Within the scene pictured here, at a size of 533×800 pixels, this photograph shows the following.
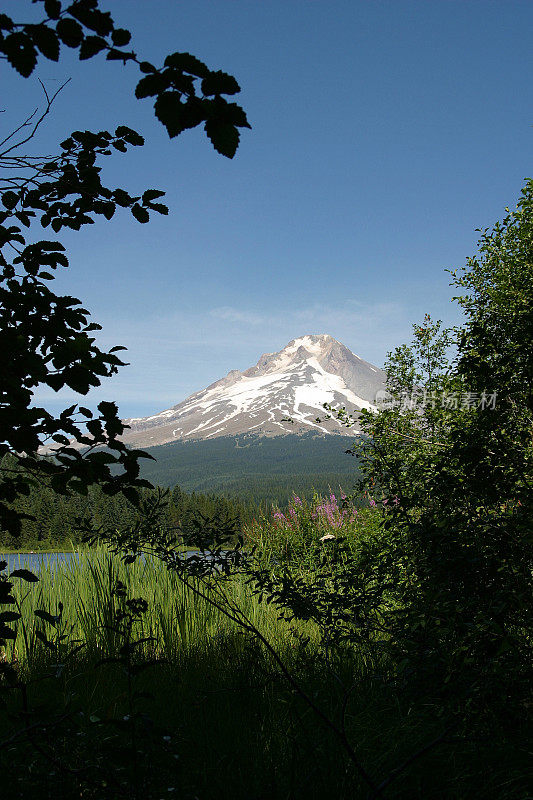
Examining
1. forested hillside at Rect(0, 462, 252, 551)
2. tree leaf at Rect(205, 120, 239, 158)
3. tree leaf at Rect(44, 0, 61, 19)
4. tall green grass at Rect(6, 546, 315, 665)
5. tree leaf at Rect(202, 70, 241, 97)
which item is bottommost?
tall green grass at Rect(6, 546, 315, 665)

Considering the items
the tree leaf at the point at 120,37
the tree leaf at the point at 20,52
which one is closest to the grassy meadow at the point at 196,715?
the tree leaf at the point at 20,52

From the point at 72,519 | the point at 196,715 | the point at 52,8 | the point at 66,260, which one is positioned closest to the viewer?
the point at 52,8

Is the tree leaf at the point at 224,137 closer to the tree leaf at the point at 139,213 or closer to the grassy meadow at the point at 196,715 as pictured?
the tree leaf at the point at 139,213

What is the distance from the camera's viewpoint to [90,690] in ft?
12.8

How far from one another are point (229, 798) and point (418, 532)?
1.74 metres

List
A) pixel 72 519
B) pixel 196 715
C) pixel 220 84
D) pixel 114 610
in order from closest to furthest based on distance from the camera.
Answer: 1. pixel 220 84
2. pixel 196 715
3. pixel 72 519
4. pixel 114 610

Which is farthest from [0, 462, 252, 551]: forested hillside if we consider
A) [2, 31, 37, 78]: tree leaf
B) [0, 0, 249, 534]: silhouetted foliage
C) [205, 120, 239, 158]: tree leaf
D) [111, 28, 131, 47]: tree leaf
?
[111, 28, 131, 47]: tree leaf

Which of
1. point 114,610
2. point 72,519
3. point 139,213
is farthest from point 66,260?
point 114,610

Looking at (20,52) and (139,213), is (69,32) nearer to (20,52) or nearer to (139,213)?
(20,52)

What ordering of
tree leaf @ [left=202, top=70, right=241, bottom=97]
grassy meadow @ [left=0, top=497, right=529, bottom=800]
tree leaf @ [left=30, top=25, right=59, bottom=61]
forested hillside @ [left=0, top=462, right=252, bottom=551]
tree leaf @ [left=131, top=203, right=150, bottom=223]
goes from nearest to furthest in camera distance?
tree leaf @ [left=202, top=70, right=241, bottom=97] → tree leaf @ [left=30, top=25, right=59, bottom=61] → grassy meadow @ [left=0, top=497, right=529, bottom=800] → tree leaf @ [left=131, top=203, right=150, bottom=223] → forested hillside @ [left=0, top=462, right=252, bottom=551]

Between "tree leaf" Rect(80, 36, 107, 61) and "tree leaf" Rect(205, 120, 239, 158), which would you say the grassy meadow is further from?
"tree leaf" Rect(80, 36, 107, 61)

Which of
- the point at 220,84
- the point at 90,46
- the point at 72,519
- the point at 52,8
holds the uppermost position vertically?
the point at 52,8

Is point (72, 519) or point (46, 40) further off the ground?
point (46, 40)

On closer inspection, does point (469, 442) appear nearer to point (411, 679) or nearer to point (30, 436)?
point (411, 679)
